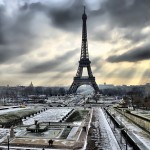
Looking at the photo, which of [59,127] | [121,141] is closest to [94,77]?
[59,127]

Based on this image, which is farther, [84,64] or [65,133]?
[84,64]

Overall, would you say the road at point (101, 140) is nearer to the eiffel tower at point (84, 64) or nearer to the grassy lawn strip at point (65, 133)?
the grassy lawn strip at point (65, 133)

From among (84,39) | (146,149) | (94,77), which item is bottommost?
(146,149)

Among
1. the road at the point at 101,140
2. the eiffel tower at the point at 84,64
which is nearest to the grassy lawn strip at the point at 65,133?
the road at the point at 101,140

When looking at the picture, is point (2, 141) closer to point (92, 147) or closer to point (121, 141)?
point (92, 147)

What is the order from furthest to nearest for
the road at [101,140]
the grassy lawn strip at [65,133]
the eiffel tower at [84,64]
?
the eiffel tower at [84,64] < the grassy lawn strip at [65,133] < the road at [101,140]

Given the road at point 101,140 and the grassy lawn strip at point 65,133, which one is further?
the grassy lawn strip at point 65,133

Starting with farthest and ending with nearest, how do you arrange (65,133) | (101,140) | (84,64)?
1. (84,64)
2. (65,133)
3. (101,140)

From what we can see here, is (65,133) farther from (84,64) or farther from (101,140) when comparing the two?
(84,64)

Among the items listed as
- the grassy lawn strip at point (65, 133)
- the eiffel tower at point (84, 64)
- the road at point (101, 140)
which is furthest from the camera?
the eiffel tower at point (84, 64)

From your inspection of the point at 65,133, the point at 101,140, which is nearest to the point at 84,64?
the point at 65,133

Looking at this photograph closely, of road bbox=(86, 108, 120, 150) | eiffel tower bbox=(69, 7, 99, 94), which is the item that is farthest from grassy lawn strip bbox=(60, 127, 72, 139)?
eiffel tower bbox=(69, 7, 99, 94)
